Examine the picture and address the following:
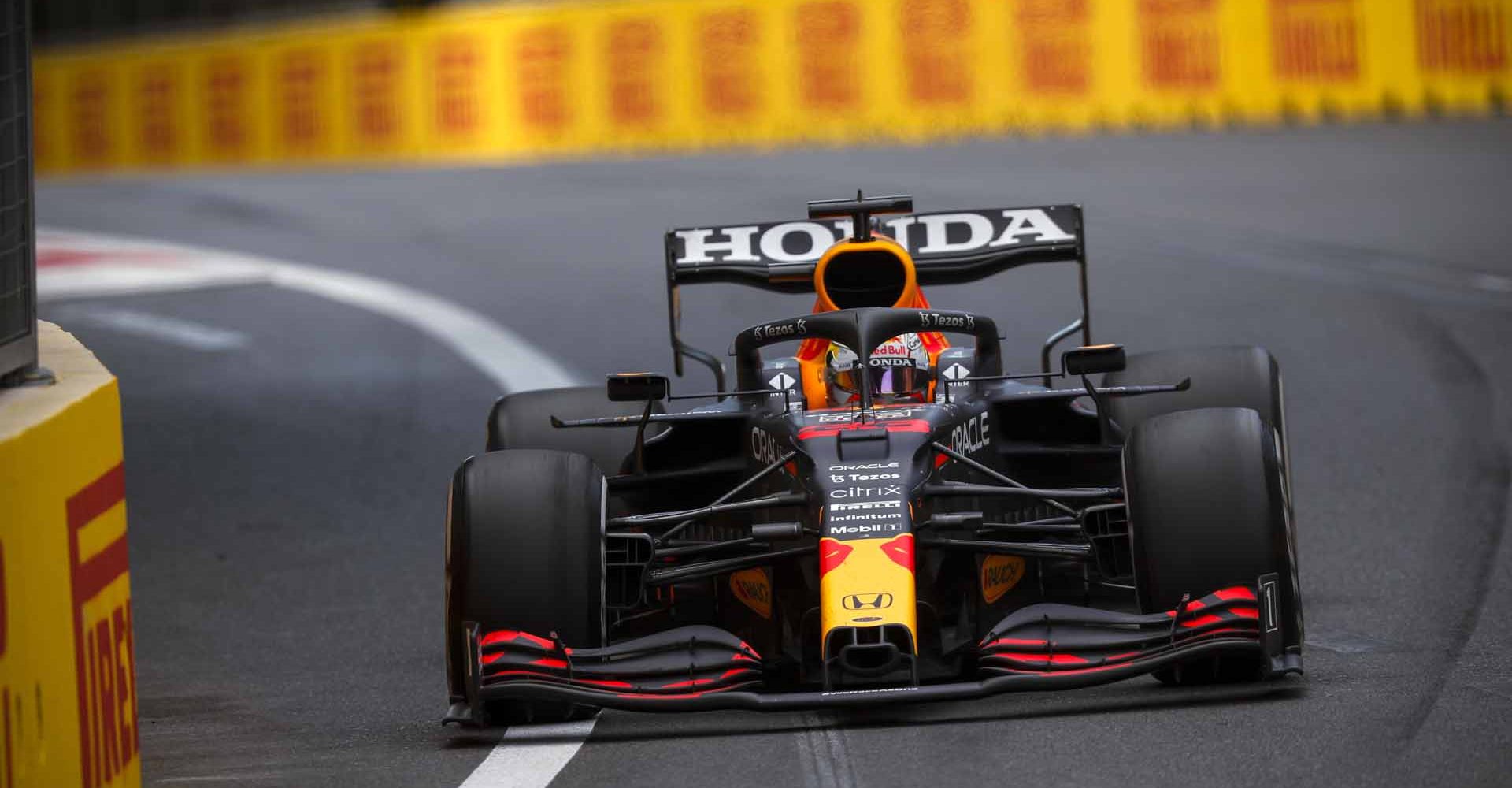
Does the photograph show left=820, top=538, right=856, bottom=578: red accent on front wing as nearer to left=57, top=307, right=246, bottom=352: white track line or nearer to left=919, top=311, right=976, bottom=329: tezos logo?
left=919, top=311, right=976, bottom=329: tezos logo

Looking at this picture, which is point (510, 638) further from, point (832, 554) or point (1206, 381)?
point (1206, 381)

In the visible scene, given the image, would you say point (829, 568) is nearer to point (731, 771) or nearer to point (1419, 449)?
point (731, 771)

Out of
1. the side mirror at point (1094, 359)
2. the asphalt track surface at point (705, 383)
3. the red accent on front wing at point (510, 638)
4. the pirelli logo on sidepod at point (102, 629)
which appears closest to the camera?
the pirelli logo on sidepod at point (102, 629)

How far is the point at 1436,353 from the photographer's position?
13883 mm

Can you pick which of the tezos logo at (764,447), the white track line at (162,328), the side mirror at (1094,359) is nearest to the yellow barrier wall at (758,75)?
the white track line at (162,328)

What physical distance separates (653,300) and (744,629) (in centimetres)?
1037

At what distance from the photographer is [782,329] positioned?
781 cm

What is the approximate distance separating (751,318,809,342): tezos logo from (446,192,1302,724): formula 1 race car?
0.01 meters

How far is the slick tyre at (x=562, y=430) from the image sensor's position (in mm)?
8773

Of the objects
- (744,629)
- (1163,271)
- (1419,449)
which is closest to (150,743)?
(744,629)

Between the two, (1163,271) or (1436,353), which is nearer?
(1436,353)

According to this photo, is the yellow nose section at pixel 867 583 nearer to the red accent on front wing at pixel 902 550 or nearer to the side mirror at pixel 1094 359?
the red accent on front wing at pixel 902 550

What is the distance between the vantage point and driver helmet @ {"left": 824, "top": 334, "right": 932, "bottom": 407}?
7.93m

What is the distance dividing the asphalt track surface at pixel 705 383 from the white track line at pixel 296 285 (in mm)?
241
